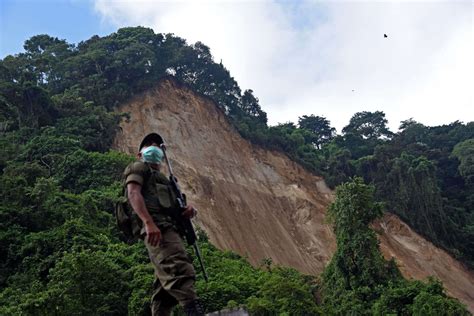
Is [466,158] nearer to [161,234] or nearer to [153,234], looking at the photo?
[161,234]

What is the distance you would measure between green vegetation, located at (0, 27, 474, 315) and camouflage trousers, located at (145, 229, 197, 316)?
24.9 ft

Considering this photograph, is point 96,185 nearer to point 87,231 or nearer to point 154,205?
point 87,231

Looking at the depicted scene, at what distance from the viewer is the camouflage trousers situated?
13.0 feet

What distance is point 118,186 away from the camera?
23141mm

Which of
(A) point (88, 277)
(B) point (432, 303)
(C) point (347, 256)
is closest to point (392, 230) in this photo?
(C) point (347, 256)

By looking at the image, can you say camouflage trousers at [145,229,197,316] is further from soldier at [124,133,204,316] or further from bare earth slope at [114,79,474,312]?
bare earth slope at [114,79,474,312]

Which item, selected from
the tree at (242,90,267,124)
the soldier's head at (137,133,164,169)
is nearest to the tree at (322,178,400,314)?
the soldier's head at (137,133,164,169)

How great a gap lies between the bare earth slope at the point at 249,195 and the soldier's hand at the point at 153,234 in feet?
75.8

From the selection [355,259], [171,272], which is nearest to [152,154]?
[171,272]

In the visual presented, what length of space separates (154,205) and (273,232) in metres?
27.0

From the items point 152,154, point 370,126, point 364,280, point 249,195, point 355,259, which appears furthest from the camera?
point 370,126

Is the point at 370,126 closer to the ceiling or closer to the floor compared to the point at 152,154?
closer to the ceiling

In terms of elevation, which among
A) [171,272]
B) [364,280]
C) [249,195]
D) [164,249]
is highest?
[249,195]

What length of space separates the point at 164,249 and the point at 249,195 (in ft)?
93.7
